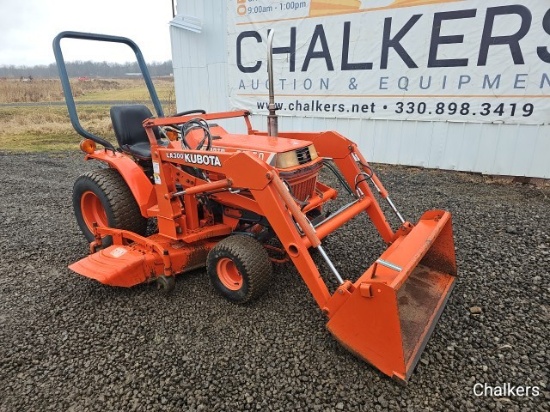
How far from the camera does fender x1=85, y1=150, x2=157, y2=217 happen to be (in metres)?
3.29

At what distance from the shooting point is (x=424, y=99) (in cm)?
618

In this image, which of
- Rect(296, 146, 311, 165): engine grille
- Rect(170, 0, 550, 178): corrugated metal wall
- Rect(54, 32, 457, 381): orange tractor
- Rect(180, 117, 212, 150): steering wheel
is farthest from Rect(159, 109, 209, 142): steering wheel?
Rect(170, 0, 550, 178): corrugated metal wall

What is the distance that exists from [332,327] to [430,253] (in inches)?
49.0

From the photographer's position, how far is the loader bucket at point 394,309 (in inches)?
79.4

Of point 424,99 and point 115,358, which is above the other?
point 424,99

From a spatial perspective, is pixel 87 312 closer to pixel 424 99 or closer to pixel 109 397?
pixel 109 397

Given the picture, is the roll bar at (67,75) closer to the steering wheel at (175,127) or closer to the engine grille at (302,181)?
the steering wheel at (175,127)

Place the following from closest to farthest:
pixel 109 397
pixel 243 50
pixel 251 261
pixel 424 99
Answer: pixel 109 397 < pixel 251 261 < pixel 424 99 < pixel 243 50

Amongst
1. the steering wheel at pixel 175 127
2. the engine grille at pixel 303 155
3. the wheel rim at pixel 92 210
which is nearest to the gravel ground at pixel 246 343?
the wheel rim at pixel 92 210

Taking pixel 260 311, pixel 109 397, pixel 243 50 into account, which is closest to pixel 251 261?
pixel 260 311

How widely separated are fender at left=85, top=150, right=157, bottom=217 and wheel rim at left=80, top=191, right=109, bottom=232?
0.53m

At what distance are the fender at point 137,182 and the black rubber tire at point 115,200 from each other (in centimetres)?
10

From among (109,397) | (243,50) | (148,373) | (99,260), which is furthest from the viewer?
(243,50)

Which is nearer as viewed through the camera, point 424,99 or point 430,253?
point 430,253
